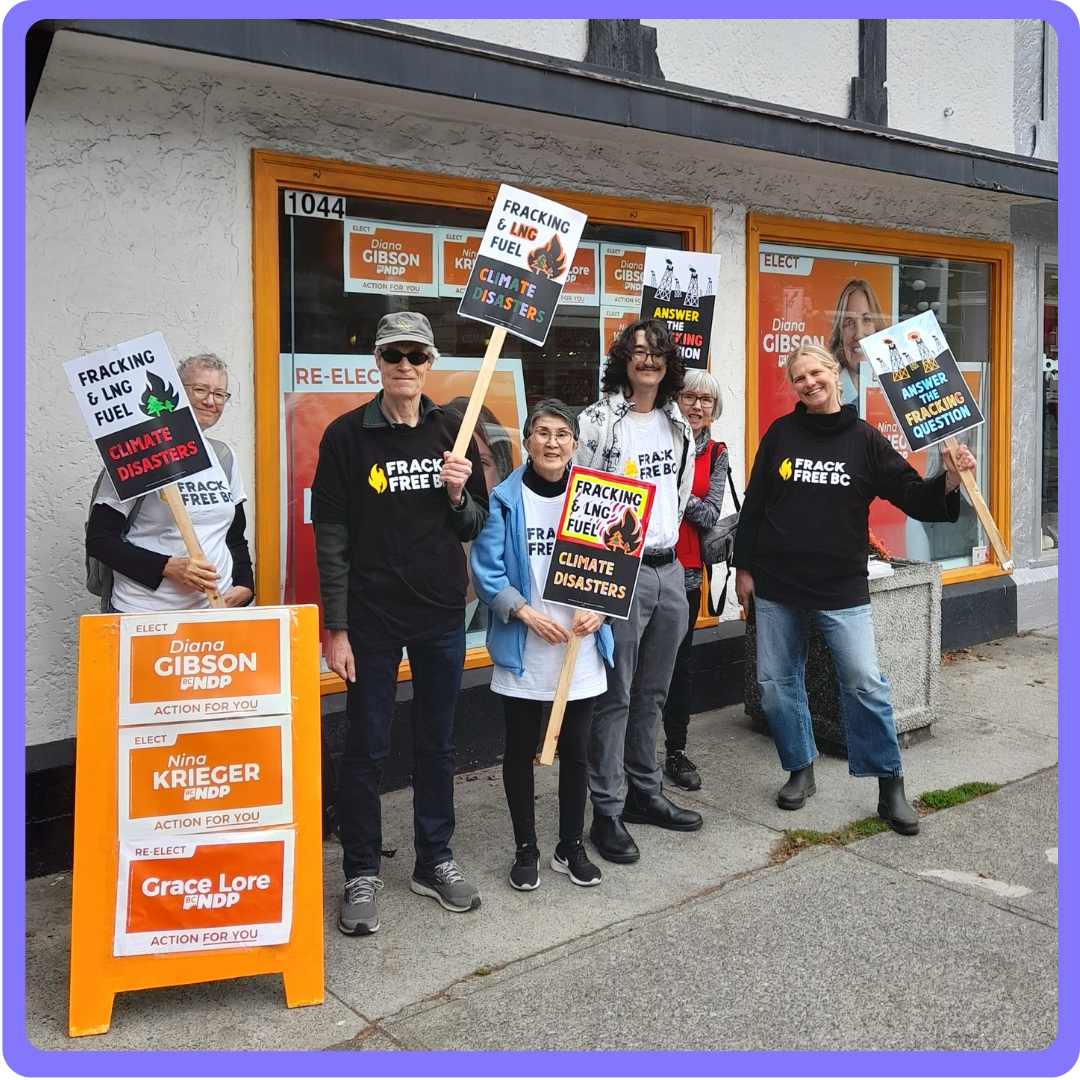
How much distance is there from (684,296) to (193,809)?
3.19m

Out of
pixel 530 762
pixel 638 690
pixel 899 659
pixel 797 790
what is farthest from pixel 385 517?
pixel 899 659

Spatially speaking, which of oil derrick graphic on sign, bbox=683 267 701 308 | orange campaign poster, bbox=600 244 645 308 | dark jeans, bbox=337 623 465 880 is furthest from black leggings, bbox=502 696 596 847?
orange campaign poster, bbox=600 244 645 308

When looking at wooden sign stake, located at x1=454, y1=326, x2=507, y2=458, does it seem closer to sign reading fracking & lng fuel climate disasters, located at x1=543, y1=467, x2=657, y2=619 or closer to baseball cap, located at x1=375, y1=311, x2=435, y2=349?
baseball cap, located at x1=375, y1=311, x2=435, y2=349

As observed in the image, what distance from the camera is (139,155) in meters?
4.58

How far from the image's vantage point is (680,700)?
209 inches

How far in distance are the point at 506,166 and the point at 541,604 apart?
2.62 meters

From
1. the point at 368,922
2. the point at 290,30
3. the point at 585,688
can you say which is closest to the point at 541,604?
the point at 585,688

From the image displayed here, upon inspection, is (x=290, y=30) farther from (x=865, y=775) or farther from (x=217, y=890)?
(x=865, y=775)

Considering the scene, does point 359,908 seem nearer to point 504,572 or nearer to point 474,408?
point 504,572

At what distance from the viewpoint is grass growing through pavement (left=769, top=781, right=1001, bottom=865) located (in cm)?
455

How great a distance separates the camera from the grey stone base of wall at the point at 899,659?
5.74m

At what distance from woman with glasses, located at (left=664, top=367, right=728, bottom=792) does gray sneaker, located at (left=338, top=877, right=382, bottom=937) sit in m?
1.75

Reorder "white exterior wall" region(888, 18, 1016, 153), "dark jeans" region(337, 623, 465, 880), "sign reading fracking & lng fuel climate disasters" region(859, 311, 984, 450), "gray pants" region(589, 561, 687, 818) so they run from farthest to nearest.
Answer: "white exterior wall" region(888, 18, 1016, 153) → "sign reading fracking & lng fuel climate disasters" region(859, 311, 984, 450) → "gray pants" region(589, 561, 687, 818) → "dark jeans" region(337, 623, 465, 880)

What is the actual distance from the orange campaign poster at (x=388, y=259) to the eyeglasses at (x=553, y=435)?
5.74 feet
